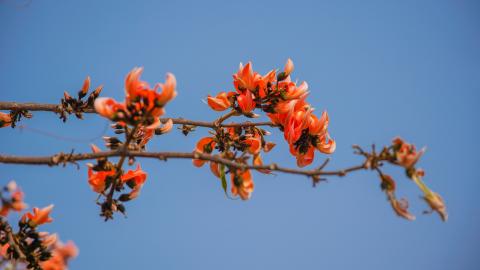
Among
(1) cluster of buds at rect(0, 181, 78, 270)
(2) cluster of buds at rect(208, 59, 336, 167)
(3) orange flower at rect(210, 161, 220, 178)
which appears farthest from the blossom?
(1) cluster of buds at rect(0, 181, 78, 270)

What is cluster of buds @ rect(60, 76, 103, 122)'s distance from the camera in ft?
7.18

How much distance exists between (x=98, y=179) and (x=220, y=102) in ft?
2.10

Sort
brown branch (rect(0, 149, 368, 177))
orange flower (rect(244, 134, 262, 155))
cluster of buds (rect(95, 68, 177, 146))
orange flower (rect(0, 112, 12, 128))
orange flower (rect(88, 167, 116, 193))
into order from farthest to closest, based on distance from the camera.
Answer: orange flower (rect(0, 112, 12, 128))
orange flower (rect(244, 134, 262, 155))
orange flower (rect(88, 167, 116, 193))
cluster of buds (rect(95, 68, 177, 146))
brown branch (rect(0, 149, 368, 177))

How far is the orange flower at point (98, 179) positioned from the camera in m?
1.69

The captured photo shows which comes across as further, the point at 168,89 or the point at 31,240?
the point at 31,240

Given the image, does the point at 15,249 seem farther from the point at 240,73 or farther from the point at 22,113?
the point at 240,73

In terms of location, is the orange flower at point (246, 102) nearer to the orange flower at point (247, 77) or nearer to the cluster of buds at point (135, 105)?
the orange flower at point (247, 77)

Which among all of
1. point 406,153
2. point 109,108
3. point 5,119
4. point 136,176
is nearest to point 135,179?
point 136,176

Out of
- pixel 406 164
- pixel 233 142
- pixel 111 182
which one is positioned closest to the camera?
pixel 406 164

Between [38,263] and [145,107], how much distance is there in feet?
A: 2.79

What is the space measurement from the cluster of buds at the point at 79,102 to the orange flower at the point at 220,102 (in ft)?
1.67

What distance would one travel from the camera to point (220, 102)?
2107mm

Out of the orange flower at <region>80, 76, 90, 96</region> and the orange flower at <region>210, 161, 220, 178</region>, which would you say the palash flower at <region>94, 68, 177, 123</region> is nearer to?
the orange flower at <region>210, 161, 220, 178</region>

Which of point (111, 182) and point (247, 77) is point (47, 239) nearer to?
point (111, 182)
